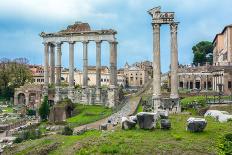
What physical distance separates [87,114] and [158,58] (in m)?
17.4

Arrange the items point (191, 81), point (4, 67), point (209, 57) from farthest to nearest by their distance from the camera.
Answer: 1. point (209, 57)
2. point (4, 67)
3. point (191, 81)

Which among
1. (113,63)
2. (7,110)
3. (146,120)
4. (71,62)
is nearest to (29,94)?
(7,110)

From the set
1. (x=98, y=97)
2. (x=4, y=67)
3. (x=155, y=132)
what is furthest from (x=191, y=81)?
(x=155, y=132)

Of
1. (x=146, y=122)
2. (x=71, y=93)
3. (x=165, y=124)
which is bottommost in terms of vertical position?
(x=165, y=124)

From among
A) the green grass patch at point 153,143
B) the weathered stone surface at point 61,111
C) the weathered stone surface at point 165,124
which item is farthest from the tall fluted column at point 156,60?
the weathered stone surface at point 61,111

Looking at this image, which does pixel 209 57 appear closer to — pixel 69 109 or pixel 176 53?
pixel 69 109

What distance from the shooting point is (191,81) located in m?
82.8

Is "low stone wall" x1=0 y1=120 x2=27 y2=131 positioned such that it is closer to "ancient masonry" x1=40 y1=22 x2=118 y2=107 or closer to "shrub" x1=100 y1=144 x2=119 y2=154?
"ancient masonry" x1=40 y1=22 x2=118 y2=107

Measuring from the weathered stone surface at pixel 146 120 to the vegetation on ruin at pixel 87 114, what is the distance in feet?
74.2

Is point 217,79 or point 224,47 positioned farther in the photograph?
point 224,47

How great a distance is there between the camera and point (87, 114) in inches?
2095

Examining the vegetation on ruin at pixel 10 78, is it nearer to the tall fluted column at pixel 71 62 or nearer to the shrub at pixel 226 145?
the tall fluted column at pixel 71 62

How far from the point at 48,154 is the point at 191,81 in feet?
207

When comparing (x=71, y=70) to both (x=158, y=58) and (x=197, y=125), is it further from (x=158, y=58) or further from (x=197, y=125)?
(x=197, y=125)
